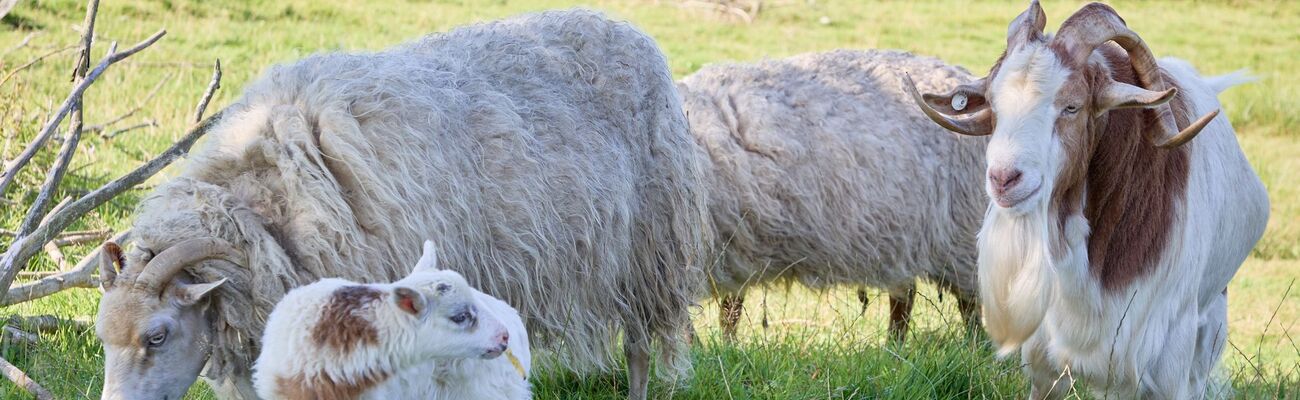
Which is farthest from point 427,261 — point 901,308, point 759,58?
point 759,58

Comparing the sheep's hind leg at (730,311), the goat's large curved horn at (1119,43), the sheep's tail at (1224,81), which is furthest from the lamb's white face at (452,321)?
the sheep's hind leg at (730,311)

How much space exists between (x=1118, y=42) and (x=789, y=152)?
96.8 inches

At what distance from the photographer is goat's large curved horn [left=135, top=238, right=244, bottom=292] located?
2898 mm

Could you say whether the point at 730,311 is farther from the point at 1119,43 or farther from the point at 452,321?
the point at 452,321

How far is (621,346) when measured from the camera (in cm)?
480

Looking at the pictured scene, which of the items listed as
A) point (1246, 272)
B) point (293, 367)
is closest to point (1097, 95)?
point (293, 367)

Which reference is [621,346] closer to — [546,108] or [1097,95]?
[546,108]

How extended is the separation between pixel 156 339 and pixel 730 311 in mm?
3555

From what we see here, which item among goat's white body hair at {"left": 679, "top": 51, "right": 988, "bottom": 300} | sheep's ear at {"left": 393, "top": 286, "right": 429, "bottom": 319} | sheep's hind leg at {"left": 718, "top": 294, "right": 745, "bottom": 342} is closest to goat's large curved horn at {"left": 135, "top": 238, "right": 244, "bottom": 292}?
sheep's ear at {"left": 393, "top": 286, "right": 429, "bottom": 319}

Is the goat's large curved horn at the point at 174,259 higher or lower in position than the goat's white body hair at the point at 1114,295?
higher

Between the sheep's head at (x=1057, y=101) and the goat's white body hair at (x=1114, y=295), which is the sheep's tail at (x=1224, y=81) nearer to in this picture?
the goat's white body hair at (x=1114, y=295)

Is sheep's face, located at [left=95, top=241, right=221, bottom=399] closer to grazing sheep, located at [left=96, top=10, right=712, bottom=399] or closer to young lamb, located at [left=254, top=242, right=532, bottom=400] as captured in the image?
grazing sheep, located at [left=96, top=10, right=712, bottom=399]

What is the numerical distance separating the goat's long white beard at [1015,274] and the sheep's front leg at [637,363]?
1.13 metres

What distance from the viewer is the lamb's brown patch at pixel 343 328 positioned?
2232mm
